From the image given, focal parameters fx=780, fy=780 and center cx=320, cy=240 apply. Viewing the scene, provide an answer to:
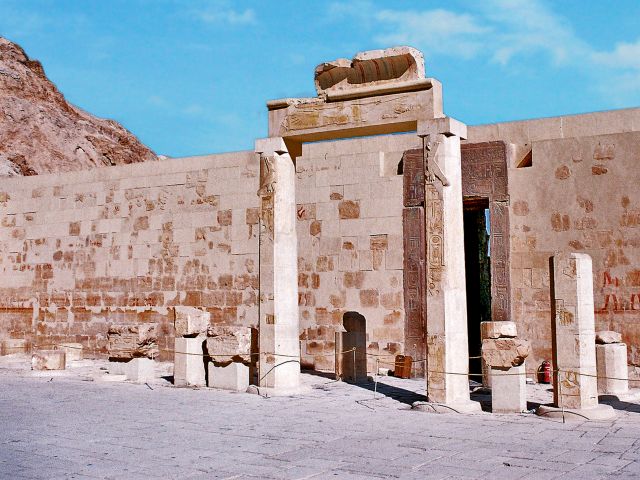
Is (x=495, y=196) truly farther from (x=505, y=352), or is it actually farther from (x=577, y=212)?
(x=505, y=352)

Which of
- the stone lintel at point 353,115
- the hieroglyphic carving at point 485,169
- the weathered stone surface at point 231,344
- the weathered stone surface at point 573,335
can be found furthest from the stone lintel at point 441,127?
the weathered stone surface at point 231,344

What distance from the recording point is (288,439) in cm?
697

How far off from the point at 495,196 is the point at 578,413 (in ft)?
15.6

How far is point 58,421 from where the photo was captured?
7941 mm

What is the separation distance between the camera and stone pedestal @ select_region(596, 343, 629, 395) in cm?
995

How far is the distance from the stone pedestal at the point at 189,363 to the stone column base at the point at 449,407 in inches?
142

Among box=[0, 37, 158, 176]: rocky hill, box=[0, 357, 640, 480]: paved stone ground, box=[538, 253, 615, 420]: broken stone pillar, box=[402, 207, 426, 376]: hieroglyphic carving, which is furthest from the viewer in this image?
box=[0, 37, 158, 176]: rocky hill

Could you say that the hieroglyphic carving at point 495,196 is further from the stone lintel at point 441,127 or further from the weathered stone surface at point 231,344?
the weathered stone surface at point 231,344

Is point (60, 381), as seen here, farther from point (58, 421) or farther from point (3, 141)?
point (3, 141)

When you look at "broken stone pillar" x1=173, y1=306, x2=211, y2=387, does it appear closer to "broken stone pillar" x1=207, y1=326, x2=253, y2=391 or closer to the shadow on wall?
"broken stone pillar" x1=207, y1=326, x2=253, y2=391

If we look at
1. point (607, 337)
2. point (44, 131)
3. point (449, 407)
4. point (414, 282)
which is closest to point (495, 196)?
point (414, 282)

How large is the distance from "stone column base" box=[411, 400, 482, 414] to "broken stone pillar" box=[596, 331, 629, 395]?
6.84ft

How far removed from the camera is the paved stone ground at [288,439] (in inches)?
224

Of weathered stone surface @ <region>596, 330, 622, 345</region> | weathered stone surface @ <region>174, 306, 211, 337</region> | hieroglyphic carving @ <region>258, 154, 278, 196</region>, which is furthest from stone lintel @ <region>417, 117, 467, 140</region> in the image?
weathered stone surface @ <region>174, 306, 211, 337</region>
